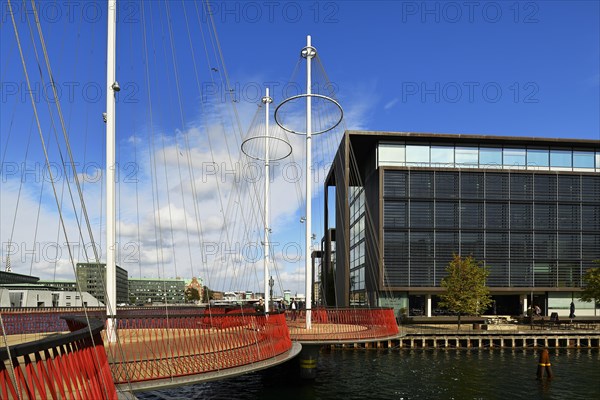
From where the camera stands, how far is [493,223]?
54.2 meters

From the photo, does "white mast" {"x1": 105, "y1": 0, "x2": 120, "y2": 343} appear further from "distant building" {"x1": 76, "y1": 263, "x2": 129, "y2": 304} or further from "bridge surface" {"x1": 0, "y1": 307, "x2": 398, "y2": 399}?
"bridge surface" {"x1": 0, "y1": 307, "x2": 398, "y2": 399}

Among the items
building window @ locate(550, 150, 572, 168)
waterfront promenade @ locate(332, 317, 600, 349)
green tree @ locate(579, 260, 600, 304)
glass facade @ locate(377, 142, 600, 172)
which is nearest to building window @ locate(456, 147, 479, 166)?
glass facade @ locate(377, 142, 600, 172)

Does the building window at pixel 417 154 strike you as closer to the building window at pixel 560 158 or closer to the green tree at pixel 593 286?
the building window at pixel 560 158

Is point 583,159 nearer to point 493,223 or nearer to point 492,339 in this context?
point 493,223

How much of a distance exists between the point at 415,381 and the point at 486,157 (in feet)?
116

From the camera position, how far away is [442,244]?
53.3 metres

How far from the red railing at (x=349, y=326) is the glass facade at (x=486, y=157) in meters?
32.0

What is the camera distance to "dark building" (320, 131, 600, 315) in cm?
5306

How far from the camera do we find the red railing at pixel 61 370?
498 cm

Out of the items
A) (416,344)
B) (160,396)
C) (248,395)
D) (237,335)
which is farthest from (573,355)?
(237,335)

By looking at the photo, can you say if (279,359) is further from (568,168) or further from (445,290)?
(568,168)

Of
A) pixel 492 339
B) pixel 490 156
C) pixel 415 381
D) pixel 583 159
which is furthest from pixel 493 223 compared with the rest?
pixel 415 381

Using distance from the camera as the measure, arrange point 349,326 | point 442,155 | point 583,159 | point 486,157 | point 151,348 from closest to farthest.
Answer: point 151,348 → point 349,326 → point 442,155 → point 486,157 → point 583,159

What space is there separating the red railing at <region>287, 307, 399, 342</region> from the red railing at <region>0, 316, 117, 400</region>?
14660mm
